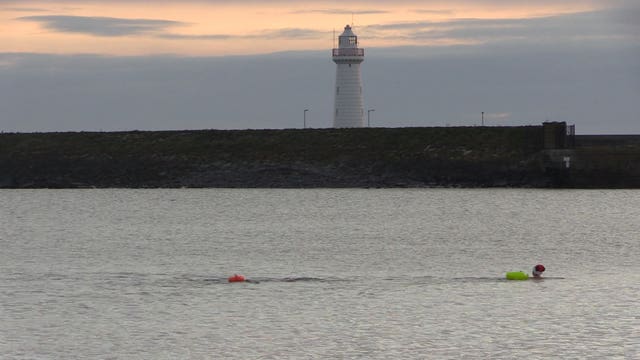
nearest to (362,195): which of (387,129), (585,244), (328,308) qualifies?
(387,129)

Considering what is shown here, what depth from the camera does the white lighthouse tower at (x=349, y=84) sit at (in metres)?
114

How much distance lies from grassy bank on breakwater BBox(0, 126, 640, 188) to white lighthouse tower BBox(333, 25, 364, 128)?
1006cm

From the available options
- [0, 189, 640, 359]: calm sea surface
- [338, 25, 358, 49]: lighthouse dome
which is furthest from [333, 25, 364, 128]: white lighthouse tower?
[0, 189, 640, 359]: calm sea surface

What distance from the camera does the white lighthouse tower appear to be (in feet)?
372

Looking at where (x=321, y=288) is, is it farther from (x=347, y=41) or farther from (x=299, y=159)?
(x=347, y=41)

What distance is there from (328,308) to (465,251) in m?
16.3

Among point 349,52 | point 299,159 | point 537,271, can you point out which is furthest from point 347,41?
point 537,271

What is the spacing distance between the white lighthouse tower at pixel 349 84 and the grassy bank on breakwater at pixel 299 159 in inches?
396

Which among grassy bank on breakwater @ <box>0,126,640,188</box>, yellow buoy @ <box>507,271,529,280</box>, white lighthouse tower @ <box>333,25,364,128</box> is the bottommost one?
yellow buoy @ <box>507,271,529,280</box>

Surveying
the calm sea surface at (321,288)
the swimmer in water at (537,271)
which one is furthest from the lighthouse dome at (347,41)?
the swimmer in water at (537,271)

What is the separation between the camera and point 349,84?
11381 centimetres

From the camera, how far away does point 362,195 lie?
297 feet

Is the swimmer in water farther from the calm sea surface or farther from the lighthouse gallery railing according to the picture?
the lighthouse gallery railing

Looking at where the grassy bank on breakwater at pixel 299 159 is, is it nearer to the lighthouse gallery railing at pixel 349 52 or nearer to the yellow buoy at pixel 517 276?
the lighthouse gallery railing at pixel 349 52
